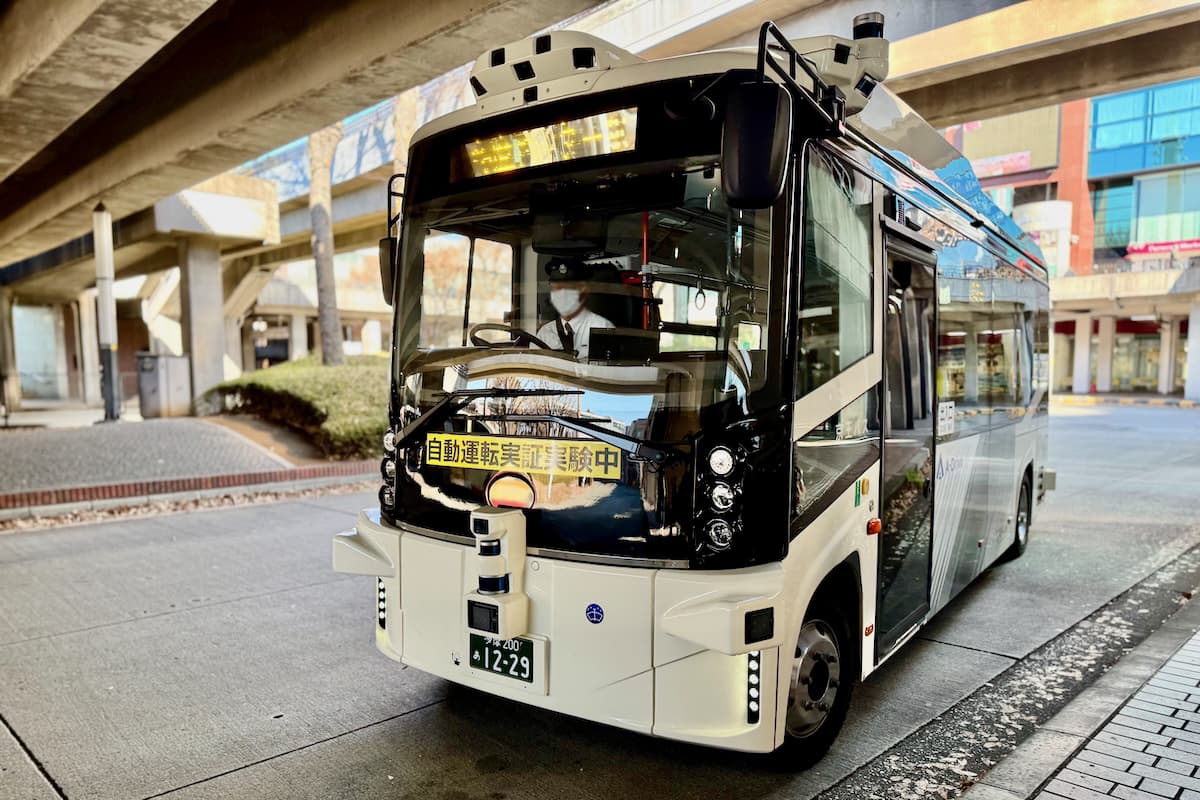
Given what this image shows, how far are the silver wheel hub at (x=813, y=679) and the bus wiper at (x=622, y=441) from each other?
1.01 meters

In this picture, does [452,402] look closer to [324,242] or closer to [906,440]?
[906,440]

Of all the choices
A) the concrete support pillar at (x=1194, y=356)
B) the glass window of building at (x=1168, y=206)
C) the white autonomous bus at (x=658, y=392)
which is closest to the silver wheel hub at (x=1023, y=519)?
the white autonomous bus at (x=658, y=392)

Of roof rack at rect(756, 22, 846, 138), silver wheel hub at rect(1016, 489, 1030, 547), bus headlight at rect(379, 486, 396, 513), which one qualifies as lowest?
silver wheel hub at rect(1016, 489, 1030, 547)

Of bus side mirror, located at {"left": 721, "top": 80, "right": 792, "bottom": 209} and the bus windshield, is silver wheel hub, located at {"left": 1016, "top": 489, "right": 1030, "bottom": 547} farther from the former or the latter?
bus side mirror, located at {"left": 721, "top": 80, "right": 792, "bottom": 209}

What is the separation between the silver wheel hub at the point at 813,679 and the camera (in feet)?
10.8

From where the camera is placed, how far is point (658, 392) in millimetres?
3020

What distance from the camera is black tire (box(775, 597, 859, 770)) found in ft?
10.8

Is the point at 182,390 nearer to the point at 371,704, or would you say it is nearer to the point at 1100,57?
the point at 371,704

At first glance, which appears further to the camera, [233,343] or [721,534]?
[233,343]

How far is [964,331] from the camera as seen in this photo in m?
5.07

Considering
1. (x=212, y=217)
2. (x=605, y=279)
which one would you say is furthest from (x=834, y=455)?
(x=212, y=217)

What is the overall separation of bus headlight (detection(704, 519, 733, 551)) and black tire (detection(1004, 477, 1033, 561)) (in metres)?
4.82

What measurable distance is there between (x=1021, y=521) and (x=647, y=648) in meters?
5.38

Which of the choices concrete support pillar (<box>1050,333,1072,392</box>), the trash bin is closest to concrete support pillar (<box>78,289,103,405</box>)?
the trash bin
